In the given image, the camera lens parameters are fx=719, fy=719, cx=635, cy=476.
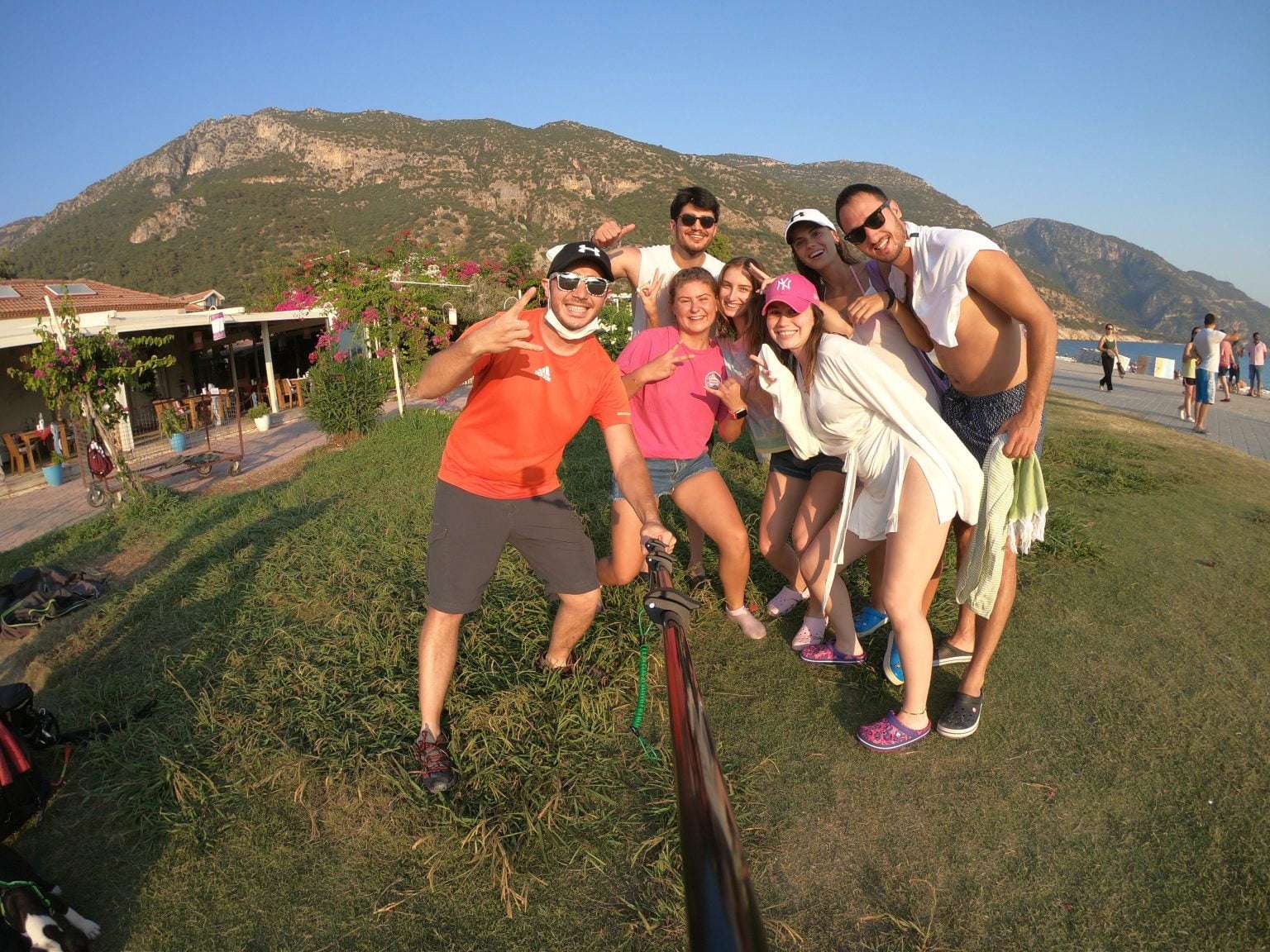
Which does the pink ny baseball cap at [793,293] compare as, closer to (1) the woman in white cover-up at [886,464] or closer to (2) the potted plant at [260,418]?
(1) the woman in white cover-up at [886,464]

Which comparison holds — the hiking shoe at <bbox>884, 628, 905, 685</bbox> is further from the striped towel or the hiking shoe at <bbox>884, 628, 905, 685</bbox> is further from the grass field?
the striped towel

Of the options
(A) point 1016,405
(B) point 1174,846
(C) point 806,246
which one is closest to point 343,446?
(C) point 806,246

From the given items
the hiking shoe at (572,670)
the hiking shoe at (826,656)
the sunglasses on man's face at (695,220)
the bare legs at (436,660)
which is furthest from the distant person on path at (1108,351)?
the bare legs at (436,660)

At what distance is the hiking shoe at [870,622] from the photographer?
3.94 meters

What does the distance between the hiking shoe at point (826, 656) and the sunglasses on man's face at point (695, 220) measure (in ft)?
7.83

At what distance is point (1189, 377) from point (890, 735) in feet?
41.0

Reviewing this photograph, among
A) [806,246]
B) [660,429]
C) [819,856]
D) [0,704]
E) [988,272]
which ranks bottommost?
[819,856]

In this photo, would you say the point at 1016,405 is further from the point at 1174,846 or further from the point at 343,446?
the point at 343,446

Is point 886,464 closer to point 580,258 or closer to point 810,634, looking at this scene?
point 810,634

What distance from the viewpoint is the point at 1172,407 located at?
15.1m

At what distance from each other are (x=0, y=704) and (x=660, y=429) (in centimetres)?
322

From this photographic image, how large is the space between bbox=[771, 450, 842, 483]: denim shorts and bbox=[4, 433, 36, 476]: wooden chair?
53.5 feet

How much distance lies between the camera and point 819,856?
8.31 feet

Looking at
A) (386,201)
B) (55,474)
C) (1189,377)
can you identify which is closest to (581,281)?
(1189,377)
